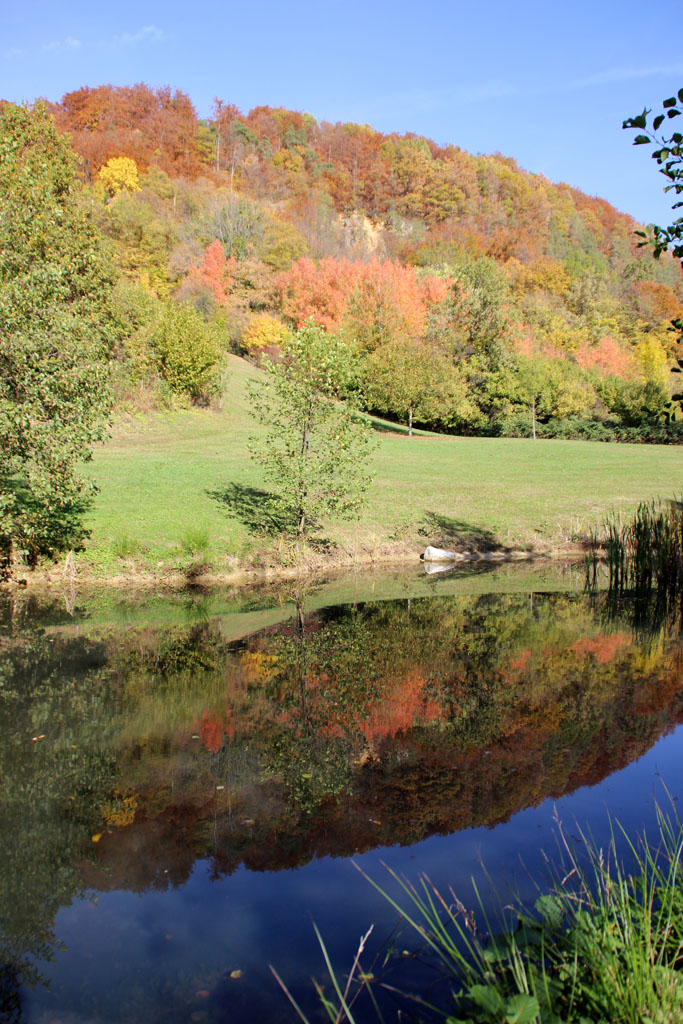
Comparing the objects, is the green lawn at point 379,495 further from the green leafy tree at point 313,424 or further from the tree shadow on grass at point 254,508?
the green leafy tree at point 313,424

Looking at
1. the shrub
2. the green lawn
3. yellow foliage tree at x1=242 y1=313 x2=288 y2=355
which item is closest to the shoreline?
the green lawn

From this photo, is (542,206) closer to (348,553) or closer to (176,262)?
(176,262)

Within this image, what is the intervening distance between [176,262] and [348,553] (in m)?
46.8

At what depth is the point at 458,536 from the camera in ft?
65.0

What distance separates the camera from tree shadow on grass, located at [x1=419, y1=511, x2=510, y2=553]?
1944cm

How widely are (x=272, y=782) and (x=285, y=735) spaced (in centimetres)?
122

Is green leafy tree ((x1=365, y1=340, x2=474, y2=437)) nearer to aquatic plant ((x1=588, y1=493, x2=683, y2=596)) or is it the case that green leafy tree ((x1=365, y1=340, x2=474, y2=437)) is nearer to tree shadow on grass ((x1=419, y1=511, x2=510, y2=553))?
tree shadow on grass ((x1=419, y1=511, x2=510, y2=553))

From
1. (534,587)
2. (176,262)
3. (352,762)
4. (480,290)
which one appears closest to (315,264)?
(176,262)

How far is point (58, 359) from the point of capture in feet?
44.3

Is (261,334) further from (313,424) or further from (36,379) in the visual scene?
(36,379)

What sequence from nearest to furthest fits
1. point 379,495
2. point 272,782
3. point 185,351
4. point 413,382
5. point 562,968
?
1. point 562,968
2. point 272,782
3. point 379,495
4. point 185,351
5. point 413,382

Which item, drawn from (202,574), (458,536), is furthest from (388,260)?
(202,574)

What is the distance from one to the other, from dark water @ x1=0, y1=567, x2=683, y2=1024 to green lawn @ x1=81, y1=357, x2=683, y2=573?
15.1 ft

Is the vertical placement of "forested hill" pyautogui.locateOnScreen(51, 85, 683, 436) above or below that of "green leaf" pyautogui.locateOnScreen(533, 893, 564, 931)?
above
